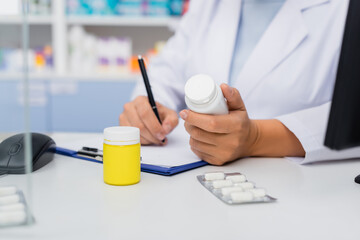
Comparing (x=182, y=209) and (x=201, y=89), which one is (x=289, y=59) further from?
(x=182, y=209)

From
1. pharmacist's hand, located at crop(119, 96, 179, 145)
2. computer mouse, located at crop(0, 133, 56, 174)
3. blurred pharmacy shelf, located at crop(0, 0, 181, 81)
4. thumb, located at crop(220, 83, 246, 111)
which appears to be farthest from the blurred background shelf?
thumb, located at crop(220, 83, 246, 111)

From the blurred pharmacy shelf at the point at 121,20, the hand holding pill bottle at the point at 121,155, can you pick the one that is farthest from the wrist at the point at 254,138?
the blurred pharmacy shelf at the point at 121,20

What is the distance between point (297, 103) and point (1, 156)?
2.36 feet

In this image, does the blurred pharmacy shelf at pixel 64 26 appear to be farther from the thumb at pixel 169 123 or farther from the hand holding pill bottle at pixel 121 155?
the hand holding pill bottle at pixel 121 155

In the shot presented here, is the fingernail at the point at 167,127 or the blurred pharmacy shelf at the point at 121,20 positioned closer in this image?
the fingernail at the point at 167,127

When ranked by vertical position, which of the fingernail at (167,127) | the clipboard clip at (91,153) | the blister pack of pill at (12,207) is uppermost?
the fingernail at (167,127)

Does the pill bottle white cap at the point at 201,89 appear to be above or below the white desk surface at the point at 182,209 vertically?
above

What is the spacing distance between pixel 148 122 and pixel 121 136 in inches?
10.0

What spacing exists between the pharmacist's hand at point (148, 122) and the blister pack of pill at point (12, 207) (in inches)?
14.6

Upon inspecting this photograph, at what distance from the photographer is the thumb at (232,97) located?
0.64m

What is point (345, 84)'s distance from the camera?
0.42 meters

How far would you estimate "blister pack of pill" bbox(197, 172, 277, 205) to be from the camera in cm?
53

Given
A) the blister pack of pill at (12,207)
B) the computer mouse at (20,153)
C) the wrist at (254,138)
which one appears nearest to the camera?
the blister pack of pill at (12,207)

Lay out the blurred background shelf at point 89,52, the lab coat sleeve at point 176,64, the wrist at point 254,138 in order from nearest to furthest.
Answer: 1. the wrist at point 254,138
2. the lab coat sleeve at point 176,64
3. the blurred background shelf at point 89,52
